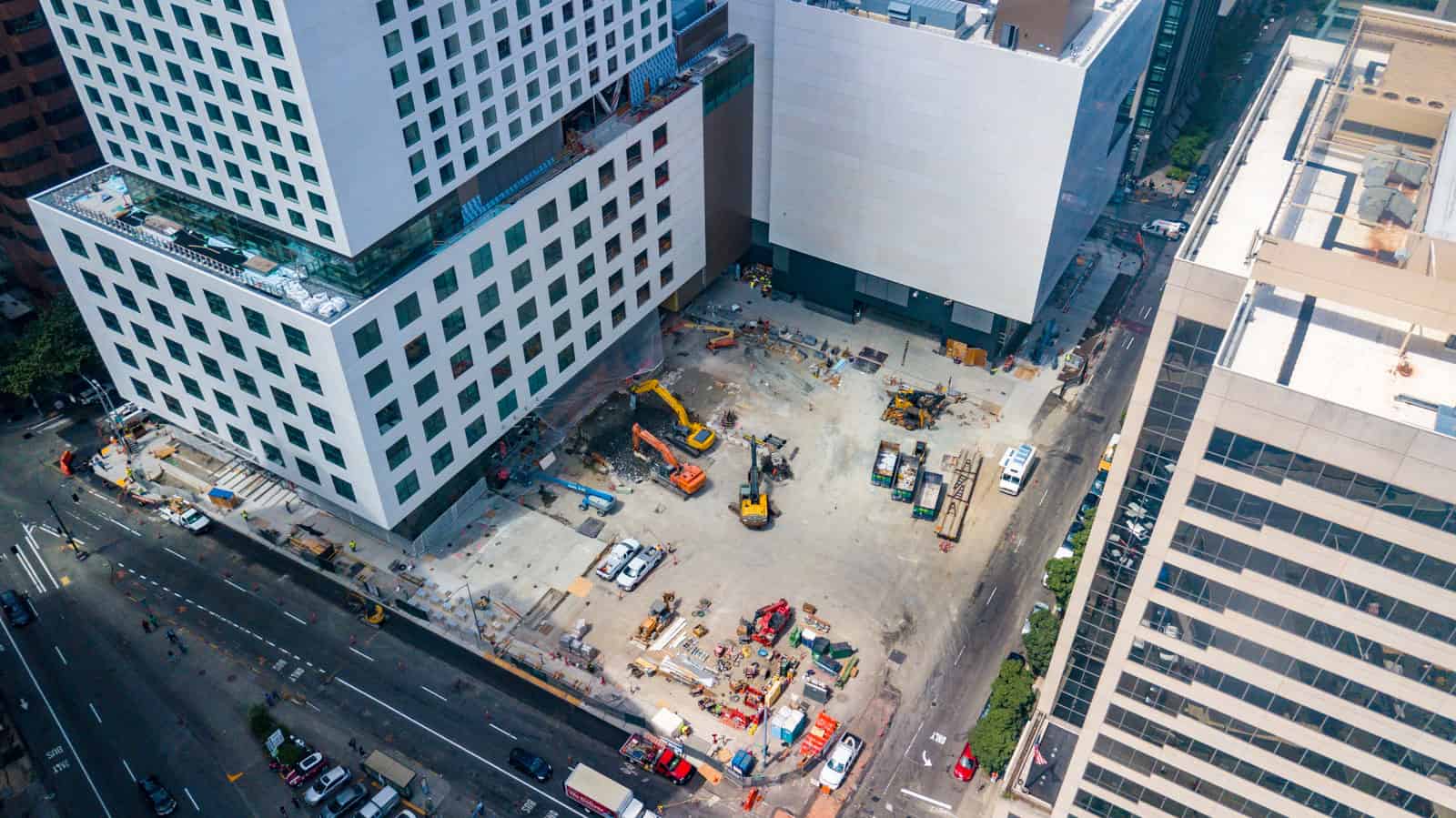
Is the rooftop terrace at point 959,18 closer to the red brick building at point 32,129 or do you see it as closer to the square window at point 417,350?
the square window at point 417,350

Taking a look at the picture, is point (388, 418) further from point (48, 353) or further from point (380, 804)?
point (48, 353)

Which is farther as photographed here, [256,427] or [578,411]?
[578,411]

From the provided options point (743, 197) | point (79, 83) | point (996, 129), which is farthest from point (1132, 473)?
point (79, 83)

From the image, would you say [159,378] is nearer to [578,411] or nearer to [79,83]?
[79,83]

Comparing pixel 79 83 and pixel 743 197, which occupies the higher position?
pixel 79 83

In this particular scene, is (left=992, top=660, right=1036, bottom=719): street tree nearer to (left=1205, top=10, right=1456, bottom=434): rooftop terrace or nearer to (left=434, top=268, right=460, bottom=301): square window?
(left=1205, top=10, right=1456, bottom=434): rooftop terrace

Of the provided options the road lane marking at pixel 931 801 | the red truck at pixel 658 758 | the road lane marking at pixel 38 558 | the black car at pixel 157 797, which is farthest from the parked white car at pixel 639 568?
the road lane marking at pixel 38 558

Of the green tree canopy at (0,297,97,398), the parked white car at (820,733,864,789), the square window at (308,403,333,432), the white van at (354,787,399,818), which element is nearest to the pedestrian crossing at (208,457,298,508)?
the square window at (308,403,333,432)
